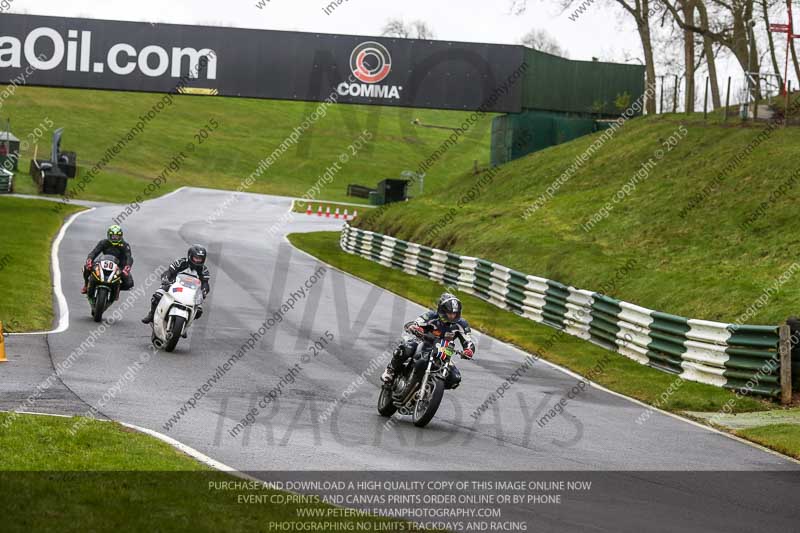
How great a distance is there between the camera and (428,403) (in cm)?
1210

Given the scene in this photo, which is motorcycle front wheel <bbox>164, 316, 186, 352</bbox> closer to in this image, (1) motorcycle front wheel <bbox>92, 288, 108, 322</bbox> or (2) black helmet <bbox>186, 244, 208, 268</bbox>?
(2) black helmet <bbox>186, 244, 208, 268</bbox>

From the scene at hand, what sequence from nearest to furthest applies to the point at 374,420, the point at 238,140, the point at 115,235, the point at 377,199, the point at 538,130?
the point at 374,420, the point at 115,235, the point at 538,130, the point at 377,199, the point at 238,140

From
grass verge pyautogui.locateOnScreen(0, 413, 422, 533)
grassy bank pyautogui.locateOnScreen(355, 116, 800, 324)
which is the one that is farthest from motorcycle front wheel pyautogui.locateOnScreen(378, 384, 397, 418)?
grassy bank pyautogui.locateOnScreen(355, 116, 800, 324)

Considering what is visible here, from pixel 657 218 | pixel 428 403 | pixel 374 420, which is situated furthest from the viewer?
pixel 657 218

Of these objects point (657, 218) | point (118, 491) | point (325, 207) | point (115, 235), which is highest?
point (325, 207)

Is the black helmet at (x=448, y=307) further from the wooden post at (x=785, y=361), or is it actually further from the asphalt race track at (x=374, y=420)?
the wooden post at (x=785, y=361)

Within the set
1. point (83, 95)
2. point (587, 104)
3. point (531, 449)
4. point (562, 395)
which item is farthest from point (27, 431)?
point (83, 95)

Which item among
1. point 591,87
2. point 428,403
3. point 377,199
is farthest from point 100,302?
point 377,199

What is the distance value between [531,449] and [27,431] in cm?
480

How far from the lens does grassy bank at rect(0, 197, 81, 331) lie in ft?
62.0

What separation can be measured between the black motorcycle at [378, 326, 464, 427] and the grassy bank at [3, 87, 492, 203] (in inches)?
2493

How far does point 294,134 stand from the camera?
125375 mm

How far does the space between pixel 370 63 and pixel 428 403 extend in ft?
90.6

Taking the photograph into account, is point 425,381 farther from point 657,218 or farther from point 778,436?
point 657,218
